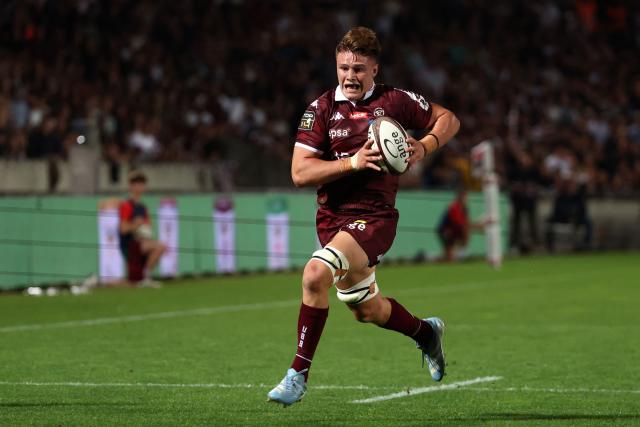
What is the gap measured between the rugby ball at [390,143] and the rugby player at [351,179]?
0.06 meters

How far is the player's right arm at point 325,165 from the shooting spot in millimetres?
8047

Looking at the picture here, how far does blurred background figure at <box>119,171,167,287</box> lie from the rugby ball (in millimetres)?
12198

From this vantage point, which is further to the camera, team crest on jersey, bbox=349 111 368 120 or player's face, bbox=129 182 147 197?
player's face, bbox=129 182 147 197

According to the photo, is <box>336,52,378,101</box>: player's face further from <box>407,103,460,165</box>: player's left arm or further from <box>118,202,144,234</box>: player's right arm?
<box>118,202,144,234</box>: player's right arm

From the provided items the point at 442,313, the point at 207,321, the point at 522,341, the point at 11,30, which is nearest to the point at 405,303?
the point at 442,313

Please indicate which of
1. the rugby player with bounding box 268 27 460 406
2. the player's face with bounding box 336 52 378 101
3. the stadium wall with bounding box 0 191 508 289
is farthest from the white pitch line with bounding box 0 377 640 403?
the stadium wall with bounding box 0 191 508 289

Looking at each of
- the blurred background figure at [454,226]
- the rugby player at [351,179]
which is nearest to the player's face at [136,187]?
the blurred background figure at [454,226]

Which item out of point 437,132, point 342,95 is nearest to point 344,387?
point 437,132

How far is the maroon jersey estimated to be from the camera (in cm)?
846

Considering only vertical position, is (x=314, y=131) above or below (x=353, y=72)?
below

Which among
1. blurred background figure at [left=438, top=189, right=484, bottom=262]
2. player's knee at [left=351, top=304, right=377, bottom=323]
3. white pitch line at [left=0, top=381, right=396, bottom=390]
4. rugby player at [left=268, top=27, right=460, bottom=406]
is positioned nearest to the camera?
rugby player at [left=268, top=27, right=460, bottom=406]

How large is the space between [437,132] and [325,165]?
0.94m

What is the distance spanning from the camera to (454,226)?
27.0 metres

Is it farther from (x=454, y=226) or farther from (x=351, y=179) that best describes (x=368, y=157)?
(x=454, y=226)
